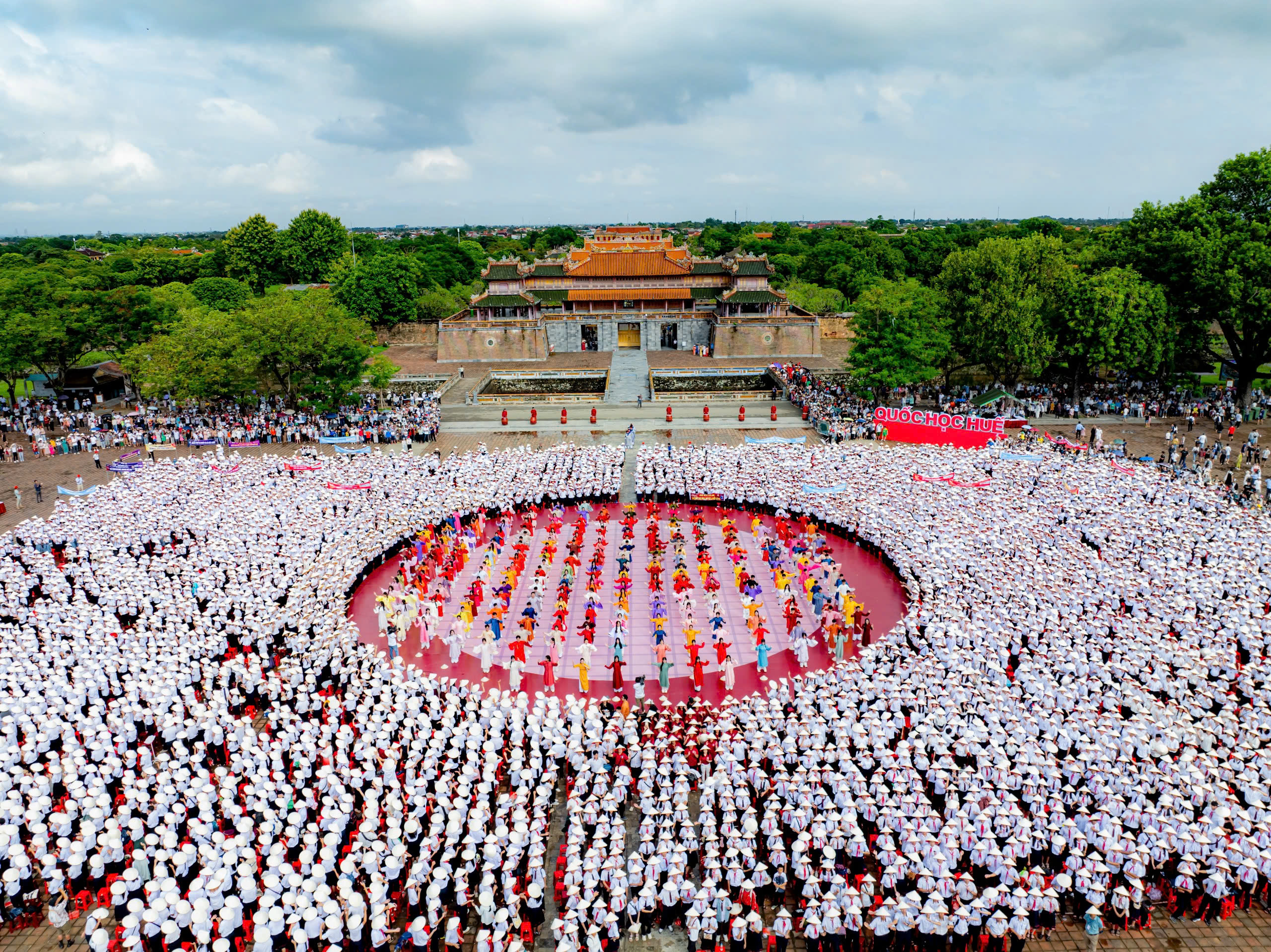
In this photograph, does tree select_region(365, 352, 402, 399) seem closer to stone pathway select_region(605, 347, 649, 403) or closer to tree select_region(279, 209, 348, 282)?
stone pathway select_region(605, 347, 649, 403)

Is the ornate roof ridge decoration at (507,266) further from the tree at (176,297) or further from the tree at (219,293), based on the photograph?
the tree at (176,297)

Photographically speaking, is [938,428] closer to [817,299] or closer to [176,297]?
[817,299]

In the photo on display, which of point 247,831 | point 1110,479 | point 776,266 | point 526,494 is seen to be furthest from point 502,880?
point 776,266

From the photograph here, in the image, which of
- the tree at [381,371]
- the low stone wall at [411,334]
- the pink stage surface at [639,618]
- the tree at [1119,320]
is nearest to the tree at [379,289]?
the low stone wall at [411,334]

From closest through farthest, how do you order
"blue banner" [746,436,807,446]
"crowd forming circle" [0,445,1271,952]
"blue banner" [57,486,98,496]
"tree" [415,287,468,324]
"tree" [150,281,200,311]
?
"crowd forming circle" [0,445,1271,952]
"blue banner" [57,486,98,496]
"blue banner" [746,436,807,446]
"tree" [150,281,200,311]
"tree" [415,287,468,324]

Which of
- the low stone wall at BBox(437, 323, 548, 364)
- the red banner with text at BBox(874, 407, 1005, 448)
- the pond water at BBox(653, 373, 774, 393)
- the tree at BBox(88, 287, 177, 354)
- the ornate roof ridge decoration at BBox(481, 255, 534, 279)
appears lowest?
the red banner with text at BBox(874, 407, 1005, 448)

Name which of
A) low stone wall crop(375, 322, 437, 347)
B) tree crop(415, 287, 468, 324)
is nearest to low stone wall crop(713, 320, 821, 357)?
tree crop(415, 287, 468, 324)

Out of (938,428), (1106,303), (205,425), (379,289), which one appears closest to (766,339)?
(1106,303)
